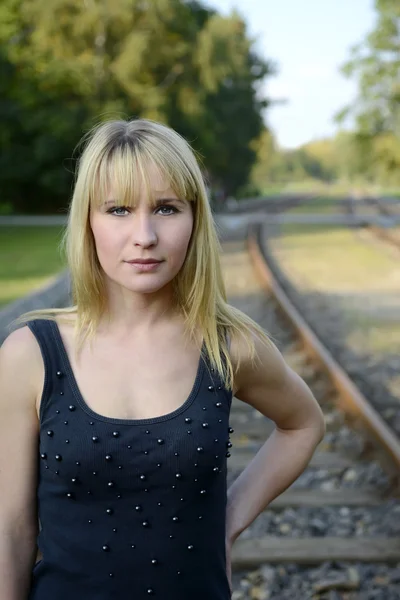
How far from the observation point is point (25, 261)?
1577cm

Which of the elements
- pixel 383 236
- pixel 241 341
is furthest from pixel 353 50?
pixel 241 341

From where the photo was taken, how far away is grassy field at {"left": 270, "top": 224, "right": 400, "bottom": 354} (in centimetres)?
962

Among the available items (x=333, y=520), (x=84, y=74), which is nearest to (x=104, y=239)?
(x=333, y=520)

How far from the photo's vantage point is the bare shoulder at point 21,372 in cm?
161

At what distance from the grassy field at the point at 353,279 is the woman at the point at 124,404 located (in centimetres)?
707

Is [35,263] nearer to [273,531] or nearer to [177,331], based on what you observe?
[273,531]

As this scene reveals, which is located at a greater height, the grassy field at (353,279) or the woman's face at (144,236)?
the woman's face at (144,236)

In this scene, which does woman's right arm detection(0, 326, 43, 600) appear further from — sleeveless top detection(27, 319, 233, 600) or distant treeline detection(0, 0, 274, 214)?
distant treeline detection(0, 0, 274, 214)

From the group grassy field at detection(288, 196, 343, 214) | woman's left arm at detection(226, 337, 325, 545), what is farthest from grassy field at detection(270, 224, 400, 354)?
grassy field at detection(288, 196, 343, 214)

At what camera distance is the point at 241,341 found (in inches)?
70.7

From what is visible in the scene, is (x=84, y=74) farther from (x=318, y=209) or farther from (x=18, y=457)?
(x=18, y=457)

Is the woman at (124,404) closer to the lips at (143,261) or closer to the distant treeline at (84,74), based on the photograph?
the lips at (143,261)

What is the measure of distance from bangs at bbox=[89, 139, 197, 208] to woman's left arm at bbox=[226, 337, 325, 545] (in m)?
0.43

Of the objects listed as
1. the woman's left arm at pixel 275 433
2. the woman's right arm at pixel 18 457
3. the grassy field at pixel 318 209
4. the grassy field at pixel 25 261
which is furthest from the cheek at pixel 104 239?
the grassy field at pixel 318 209
